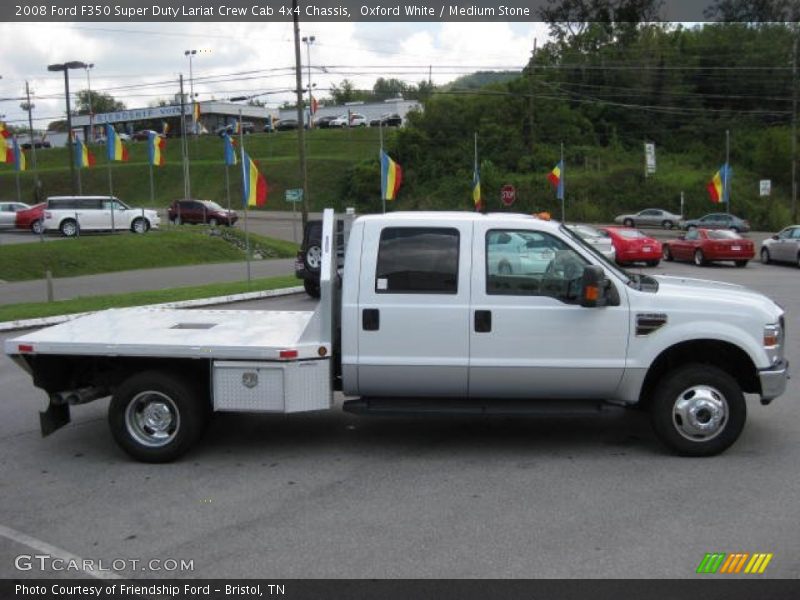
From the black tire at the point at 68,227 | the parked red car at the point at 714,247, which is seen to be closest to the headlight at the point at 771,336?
the parked red car at the point at 714,247

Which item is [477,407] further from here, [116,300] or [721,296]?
[116,300]

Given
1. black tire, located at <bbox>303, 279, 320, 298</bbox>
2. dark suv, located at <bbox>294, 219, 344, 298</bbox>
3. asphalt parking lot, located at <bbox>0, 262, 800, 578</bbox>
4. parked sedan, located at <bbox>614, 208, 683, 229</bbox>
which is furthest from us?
parked sedan, located at <bbox>614, 208, 683, 229</bbox>

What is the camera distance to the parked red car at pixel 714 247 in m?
29.8

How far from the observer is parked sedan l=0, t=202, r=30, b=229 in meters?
44.8

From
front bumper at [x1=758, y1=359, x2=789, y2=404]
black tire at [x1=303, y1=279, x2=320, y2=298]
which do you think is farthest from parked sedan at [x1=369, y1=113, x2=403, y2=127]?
front bumper at [x1=758, y1=359, x2=789, y2=404]

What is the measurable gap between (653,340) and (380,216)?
2391mm

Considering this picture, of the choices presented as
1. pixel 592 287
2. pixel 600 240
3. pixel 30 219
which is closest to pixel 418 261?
pixel 592 287

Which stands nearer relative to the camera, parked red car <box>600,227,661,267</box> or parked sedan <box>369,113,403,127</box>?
parked red car <box>600,227,661,267</box>

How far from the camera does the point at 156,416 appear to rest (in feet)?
21.7

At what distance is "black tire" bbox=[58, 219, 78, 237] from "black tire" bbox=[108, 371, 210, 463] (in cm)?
3595

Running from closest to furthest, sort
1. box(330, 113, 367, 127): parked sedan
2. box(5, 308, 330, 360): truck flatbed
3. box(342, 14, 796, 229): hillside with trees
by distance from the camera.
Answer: box(5, 308, 330, 360): truck flatbed, box(342, 14, 796, 229): hillside with trees, box(330, 113, 367, 127): parked sedan

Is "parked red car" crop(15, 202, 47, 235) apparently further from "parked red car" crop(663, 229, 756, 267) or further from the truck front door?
the truck front door
